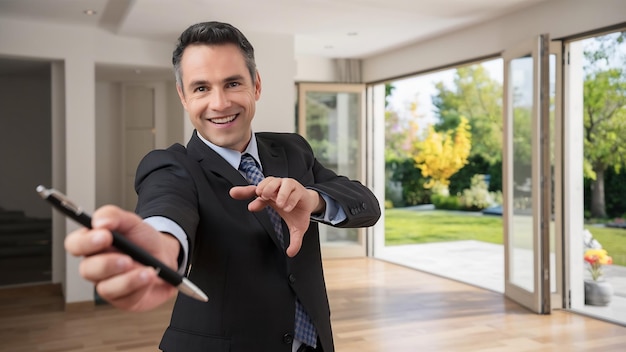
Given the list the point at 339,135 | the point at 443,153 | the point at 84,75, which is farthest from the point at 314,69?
the point at 443,153

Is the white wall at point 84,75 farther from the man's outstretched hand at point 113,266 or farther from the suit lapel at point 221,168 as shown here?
the man's outstretched hand at point 113,266

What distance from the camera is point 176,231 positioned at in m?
0.78

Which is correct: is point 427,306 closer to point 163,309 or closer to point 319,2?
point 163,309

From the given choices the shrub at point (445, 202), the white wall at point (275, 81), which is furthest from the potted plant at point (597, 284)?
the shrub at point (445, 202)

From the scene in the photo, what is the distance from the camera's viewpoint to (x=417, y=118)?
45.5 feet

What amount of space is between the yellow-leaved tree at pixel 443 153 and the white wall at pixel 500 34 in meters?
5.41

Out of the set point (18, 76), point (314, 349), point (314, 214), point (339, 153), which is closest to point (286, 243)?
point (314, 214)

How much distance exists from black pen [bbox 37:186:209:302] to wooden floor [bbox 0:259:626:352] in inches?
156

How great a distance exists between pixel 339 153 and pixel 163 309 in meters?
3.70

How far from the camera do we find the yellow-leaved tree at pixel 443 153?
527 inches

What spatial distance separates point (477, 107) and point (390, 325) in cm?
928

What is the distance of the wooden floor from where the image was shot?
4496 mm

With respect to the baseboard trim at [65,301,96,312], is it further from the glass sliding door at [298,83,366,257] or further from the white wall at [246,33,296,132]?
the glass sliding door at [298,83,366,257]

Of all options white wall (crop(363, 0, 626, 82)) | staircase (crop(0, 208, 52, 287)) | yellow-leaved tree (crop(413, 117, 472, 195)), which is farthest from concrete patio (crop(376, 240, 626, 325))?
staircase (crop(0, 208, 52, 287))
